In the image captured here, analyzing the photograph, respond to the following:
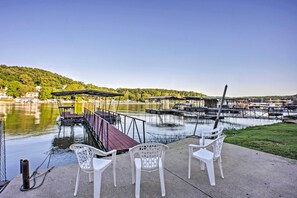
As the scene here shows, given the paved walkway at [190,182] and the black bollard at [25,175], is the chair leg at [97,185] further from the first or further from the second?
the black bollard at [25,175]

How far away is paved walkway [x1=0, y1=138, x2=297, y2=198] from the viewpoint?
7.61 feet

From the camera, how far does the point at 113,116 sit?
1337 centimetres

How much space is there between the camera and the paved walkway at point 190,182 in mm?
2320

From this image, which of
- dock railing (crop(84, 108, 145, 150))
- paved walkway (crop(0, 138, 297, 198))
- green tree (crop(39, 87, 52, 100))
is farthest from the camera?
green tree (crop(39, 87, 52, 100))

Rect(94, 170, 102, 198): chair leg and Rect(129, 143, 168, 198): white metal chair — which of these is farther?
Rect(129, 143, 168, 198): white metal chair

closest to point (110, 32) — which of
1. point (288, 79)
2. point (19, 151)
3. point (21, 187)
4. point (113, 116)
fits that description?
point (113, 116)

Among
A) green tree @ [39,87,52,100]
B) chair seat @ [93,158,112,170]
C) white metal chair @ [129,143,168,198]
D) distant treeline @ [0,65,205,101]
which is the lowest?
chair seat @ [93,158,112,170]

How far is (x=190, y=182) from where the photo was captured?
8.75 ft

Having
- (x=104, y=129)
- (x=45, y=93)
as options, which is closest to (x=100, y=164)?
(x=104, y=129)

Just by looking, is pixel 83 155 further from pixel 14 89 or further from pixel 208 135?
pixel 14 89

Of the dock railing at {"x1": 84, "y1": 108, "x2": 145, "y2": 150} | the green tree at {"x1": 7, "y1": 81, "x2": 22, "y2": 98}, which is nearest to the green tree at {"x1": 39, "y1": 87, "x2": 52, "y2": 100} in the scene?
the green tree at {"x1": 7, "y1": 81, "x2": 22, "y2": 98}

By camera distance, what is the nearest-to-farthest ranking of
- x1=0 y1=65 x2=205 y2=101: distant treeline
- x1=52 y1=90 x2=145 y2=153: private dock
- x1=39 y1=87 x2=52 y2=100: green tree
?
1. x1=52 y1=90 x2=145 y2=153: private dock
2. x1=39 y1=87 x2=52 y2=100: green tree
3. x1=0 y1=65 x2=205 y2=101: distant treeline

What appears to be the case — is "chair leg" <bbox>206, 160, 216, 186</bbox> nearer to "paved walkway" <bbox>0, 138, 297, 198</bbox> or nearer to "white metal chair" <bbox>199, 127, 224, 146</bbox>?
"paved walkway" <bbox>0, 138, 297, 198</bbox>

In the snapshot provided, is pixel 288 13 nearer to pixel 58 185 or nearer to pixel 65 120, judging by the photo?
pixel 58 185
